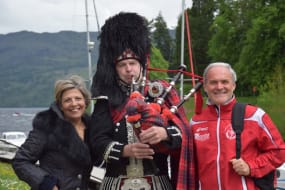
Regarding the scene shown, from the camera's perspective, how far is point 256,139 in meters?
3.30

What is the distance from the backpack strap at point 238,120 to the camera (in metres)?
3.29

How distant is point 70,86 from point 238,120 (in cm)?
113

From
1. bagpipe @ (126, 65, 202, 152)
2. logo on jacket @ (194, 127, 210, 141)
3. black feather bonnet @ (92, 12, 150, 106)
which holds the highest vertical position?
black feather bonnet @ (92, 12, 150, 106)

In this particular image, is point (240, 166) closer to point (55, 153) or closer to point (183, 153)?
point (183, 153)

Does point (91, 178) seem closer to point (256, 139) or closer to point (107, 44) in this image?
point (107, 44)

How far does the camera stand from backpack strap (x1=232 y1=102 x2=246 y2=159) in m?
3.29

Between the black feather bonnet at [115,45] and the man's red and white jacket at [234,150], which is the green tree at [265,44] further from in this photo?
the man's red and white jacket at [234,150]

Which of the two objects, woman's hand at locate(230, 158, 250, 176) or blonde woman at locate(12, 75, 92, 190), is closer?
woman's hand at locate(230, 158, 250, 176)

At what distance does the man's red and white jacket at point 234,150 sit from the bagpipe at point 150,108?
253 millimetres

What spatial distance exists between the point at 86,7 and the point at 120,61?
2050 centimetres

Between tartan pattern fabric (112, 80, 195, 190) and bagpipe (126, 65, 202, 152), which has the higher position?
bagpipe (126, 65, 202, 152)

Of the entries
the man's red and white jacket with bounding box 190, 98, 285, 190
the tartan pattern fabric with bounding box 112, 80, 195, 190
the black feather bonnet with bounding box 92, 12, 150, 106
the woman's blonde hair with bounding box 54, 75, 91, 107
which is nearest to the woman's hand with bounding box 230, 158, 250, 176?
the man's red and white jacket with bounding box 190, 98, 285, 190

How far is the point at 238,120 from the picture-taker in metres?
3.34

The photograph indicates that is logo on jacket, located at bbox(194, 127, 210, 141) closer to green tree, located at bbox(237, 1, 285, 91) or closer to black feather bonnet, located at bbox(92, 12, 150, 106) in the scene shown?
black feather bonnet, located at bbox(92, 12, 150, 106)
